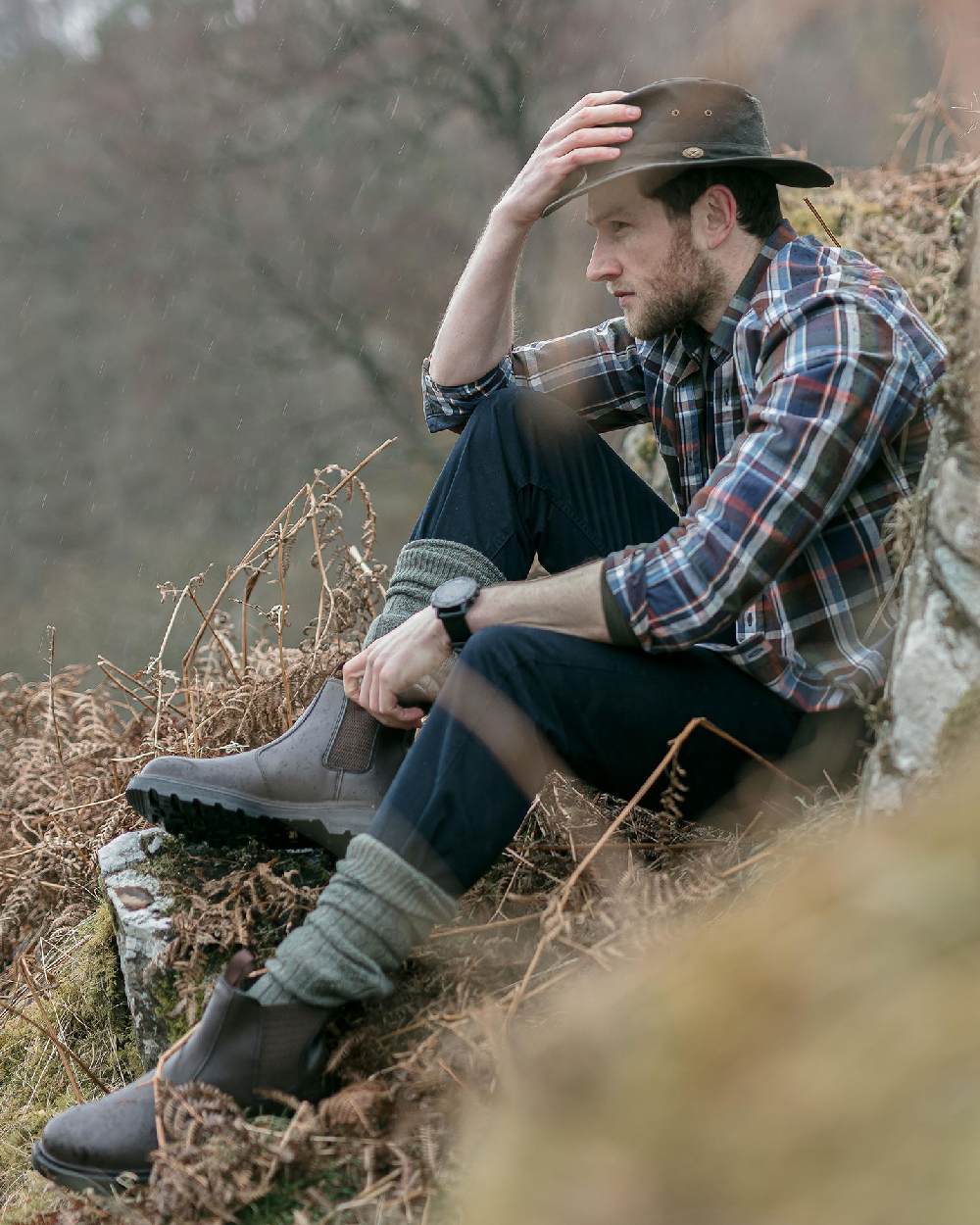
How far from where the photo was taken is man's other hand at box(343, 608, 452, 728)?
2373 millimetres

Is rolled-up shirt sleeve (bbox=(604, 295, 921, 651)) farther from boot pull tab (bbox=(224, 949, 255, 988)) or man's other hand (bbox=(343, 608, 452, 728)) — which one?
boot pull tab (bbox=(224, 949, 255, 988))

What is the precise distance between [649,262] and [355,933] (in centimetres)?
146

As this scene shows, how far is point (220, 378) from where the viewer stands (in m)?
13.1

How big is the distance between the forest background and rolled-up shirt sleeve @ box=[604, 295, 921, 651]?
8506 mm

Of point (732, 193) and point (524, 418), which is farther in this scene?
point (524, 418)

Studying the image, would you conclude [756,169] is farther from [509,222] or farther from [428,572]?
[428,572]

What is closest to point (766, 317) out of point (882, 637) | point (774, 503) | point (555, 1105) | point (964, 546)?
point (774, 503)

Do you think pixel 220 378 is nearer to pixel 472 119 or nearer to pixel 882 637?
pixel 472 119

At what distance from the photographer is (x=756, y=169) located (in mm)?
2557

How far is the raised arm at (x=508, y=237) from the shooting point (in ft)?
8.56

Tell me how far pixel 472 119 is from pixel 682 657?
10.7 meters

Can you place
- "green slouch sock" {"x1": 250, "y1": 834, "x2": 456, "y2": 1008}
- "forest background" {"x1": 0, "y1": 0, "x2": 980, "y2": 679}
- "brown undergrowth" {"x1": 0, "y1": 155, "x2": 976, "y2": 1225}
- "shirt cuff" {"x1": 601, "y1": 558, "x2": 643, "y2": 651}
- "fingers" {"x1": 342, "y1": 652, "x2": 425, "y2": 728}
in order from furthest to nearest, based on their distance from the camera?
Answer: "forest background" {"x1": 0, "y1": 0, "x2": 980, "y2": 679}, "fingers" {"x1": 342, "y1": 652, "x2": 425, "y2": 728}, "shirt cuff" {"x1": 601, "y1": 558, "x2": 643, "y2": 651}, "green slouch sock" {"x1": 250, "y1": 834, "x2": 456, "y2": 1008}, "brown undergrowth" {"x1": 0, "y1": 155, "x2": 976, "y2": 1225}

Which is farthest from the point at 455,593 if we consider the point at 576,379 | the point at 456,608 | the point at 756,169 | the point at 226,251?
the point at 226,251

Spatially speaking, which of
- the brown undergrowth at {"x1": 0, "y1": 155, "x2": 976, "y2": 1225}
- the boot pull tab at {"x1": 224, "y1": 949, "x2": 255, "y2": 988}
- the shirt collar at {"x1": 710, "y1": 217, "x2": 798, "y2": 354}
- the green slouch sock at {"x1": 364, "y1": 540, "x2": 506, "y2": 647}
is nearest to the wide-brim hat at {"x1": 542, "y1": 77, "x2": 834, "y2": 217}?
the shirt collar at {"x1": 710, "y1": 217, "x2": 798, "y2": 354}
